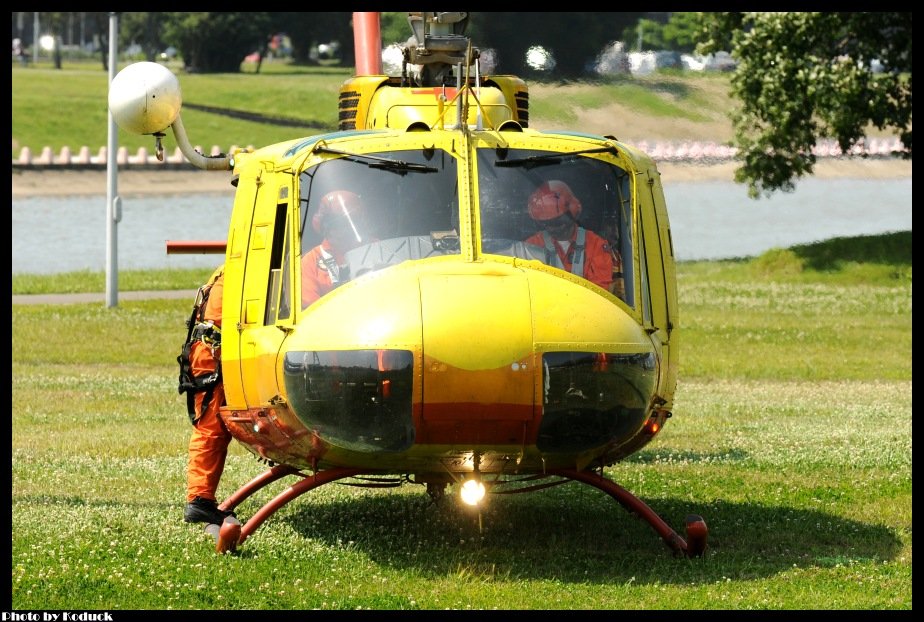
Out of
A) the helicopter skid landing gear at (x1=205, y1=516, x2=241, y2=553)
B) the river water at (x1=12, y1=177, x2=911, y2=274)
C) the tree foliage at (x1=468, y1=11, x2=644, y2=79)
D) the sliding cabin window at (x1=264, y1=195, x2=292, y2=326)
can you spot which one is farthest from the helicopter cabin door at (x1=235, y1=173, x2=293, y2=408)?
the river water at (x1=12, y1=177, x2=911, y2=274)

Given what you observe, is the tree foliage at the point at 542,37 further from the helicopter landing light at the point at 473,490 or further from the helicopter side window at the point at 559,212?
the helicopter landing light at the point at 473,490

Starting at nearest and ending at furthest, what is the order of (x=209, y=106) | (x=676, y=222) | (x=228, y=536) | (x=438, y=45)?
(x=228, y=536), (x=438, y=45), (x=676, y=222), (x=209, y=106)

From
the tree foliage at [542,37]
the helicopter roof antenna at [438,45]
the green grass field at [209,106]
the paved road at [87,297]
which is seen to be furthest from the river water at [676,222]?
the helicopter roof antenna at [438,45]

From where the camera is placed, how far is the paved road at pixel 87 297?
1127 inches

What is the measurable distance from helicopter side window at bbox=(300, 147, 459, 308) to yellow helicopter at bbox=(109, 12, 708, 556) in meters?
0.01

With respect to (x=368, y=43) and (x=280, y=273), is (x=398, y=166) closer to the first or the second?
(x=280, y=273)

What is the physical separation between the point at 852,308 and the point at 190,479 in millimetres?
20044

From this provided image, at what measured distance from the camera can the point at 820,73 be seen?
33.2m

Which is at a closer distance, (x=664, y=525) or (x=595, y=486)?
(x=595, y=486)

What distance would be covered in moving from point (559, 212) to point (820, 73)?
999 inches

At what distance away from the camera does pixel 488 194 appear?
9.13m

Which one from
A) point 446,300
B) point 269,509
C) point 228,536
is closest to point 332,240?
point 446,300

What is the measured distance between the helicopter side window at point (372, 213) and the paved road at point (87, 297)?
20001 millimetres
